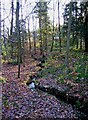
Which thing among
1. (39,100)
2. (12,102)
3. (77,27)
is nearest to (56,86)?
(39,100)

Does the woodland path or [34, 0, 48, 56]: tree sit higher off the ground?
[34, 0, 48, 56]: tree

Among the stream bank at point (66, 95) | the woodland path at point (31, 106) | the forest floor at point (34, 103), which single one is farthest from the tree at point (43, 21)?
the woodland path at point (31, 106)

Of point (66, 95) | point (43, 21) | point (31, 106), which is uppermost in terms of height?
point (43, 21)

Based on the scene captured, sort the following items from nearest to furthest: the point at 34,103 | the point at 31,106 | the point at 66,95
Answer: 1. the point at 31,106
2. the point at 34,103
3. the point at 66,95

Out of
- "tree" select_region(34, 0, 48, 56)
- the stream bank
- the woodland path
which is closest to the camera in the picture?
the woodland path

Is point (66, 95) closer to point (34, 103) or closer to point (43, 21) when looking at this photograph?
point (34, 103)

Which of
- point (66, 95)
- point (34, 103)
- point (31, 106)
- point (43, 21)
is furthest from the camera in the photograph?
point (43, 21)

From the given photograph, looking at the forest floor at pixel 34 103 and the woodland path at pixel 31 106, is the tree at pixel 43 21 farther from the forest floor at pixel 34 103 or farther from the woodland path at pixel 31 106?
the woodland path at pixel 31 106

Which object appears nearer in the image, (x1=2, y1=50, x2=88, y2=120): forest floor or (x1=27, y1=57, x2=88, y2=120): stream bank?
(x1=2, y1=50, x2=88, y2=120): forest floor

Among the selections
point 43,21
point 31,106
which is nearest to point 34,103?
point 31,106

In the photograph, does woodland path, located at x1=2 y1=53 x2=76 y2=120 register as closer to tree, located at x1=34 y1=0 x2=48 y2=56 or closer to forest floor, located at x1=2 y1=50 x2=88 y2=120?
forest floor, located at x1=2 y1=50 x2=88 y2=120

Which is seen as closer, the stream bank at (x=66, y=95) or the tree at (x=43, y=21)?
the stream bank at (x=66, y=95)

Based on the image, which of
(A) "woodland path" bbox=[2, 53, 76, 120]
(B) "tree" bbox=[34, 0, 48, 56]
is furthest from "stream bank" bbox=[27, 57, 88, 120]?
(B) "tree" bbox=[34, 0, 48, 56]

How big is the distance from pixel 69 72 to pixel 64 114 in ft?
28.5
